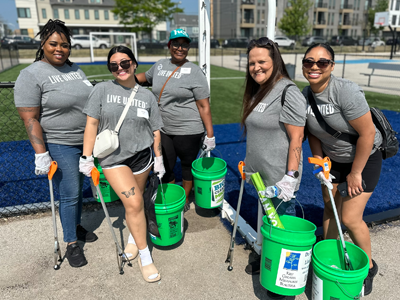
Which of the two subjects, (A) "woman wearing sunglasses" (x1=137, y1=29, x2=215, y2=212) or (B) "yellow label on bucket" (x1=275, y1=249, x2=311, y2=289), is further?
(A) "woman wearing sunglasses" (x1=137, y1=29, x2=215, y2=212)

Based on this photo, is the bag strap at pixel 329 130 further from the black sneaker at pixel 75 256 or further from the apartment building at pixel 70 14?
the apartment building at pixel 70 14

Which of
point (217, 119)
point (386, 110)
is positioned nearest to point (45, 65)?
point (217, 119)

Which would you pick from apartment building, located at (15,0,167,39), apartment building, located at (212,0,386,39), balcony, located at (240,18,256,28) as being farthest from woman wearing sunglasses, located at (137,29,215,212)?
balcony, located at (240,18,256,28)

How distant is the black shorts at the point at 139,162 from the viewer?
279 cm

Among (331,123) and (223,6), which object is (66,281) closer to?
A: (331,123)

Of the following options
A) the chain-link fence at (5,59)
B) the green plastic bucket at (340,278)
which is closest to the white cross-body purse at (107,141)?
the green plastic bucket at (340,278)

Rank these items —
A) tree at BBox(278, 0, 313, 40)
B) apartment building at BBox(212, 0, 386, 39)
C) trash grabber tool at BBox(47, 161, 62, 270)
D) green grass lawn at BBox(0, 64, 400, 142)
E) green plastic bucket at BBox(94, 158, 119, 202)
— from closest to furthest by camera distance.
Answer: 1. trash grabber tool at BBox(47, 161, 62, 270)
2. green plastic bucket at BBox(94, 158, 119, 202)
3. green grass lawn at BBox(0, 64, 400, 142)
4. tree at BBox(278, 0, 313, 40)
5. apartment building at BBox(212, 0, 386, 39)

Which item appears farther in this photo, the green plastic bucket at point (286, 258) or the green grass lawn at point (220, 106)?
the green grass lawn at point (220, 106)

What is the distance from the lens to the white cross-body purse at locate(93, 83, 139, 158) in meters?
2.54

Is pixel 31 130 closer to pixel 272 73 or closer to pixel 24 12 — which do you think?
pixel 272 73

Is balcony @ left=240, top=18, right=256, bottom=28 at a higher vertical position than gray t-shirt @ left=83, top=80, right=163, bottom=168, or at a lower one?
higher

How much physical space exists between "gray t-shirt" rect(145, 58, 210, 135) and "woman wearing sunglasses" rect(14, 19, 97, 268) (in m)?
0.88

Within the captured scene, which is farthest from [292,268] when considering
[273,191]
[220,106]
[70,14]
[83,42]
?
[70,14]

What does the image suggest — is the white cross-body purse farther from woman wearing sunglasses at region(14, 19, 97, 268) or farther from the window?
the window
